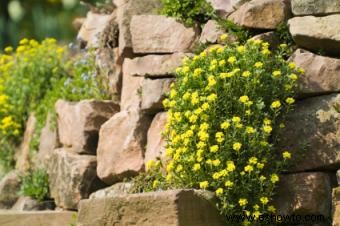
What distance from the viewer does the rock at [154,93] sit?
5.97 metres

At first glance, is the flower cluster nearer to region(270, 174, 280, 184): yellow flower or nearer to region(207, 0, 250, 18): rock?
region(270, 174, 280, 184): yellow flower

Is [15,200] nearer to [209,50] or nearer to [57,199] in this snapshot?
[57,199]

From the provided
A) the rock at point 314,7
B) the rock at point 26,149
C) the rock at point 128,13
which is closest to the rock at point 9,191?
the rock at point 26,149

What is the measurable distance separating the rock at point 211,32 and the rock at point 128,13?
0.84 m

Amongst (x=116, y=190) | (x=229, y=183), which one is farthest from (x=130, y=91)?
(x=229, y=183)

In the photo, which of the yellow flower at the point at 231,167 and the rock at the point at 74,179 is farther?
the rock at the point at 74,179

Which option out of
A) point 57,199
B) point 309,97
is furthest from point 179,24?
point 57,199

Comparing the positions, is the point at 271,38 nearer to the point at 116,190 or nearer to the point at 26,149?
the point at 116,190

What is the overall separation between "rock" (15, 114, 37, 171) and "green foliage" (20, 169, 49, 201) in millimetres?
482

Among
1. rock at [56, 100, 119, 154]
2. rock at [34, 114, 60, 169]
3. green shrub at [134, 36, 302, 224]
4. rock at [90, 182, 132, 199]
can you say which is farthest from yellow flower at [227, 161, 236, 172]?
rock at [34, 114, 60, 169]

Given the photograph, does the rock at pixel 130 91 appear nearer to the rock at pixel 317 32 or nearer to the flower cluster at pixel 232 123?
the flower cluster at pixel 232 123

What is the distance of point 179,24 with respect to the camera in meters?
6.24

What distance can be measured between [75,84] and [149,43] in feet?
4.56

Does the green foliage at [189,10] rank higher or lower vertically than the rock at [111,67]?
higher
